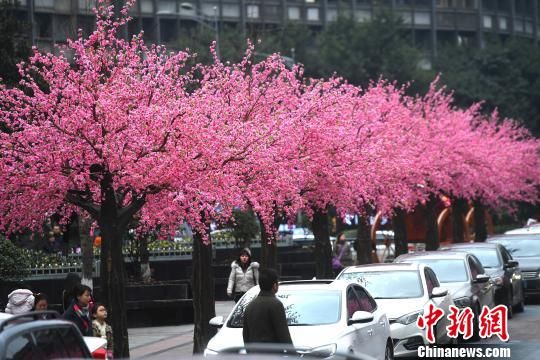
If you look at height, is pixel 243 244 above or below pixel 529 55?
below

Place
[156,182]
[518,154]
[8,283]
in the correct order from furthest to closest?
1. [518,154]
2. [8,283]
3. [156,182]

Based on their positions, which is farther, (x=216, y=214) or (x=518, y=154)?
(x=518, y=154)

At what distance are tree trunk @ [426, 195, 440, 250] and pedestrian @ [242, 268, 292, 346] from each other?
31.3 metres

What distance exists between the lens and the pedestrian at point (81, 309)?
44.1 feet

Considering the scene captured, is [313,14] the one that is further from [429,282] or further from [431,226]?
[429,282]

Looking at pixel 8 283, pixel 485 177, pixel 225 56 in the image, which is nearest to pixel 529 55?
pixel 225 56

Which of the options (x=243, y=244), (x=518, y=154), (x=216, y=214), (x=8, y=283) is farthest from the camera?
(x=518, y=154)

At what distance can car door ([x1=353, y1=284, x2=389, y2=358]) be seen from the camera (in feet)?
50.1

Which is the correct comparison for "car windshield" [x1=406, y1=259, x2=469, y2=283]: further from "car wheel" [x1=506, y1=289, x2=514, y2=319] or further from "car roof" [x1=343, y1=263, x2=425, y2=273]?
"car wheel" [x1=506, y1=289, x2=514, y2=319]

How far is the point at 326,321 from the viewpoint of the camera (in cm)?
1476

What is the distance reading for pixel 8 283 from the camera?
25.6 metres

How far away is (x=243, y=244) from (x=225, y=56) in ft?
82.5

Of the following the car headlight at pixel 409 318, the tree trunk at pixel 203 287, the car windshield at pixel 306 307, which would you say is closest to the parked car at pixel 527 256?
the tree trunk at pixel 203 287

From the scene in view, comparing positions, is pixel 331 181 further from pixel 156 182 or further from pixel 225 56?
pixel 225 56
